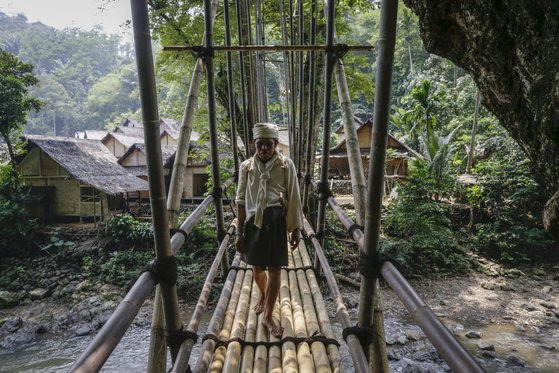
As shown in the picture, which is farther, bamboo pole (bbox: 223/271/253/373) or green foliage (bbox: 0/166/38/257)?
green foliage (bbox: 0/166/38/257)

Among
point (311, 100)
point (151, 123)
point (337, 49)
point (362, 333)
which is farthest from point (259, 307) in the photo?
point (337, 49)

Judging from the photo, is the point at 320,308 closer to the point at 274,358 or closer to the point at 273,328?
the point at 273,328

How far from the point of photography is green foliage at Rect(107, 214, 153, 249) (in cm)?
963

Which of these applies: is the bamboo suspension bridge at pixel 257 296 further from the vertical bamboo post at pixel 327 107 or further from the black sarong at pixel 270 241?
the black sarong at pixel 270 241

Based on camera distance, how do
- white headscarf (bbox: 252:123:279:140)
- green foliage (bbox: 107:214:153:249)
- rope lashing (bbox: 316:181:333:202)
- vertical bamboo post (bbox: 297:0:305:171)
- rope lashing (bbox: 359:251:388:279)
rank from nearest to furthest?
rope lashing (bbox: 359:251:388:279)
white headscarf (bbox: 252:123:279:140)
rope lashing (bbox: 316:181:333:202)
vertical bamboo post (bbox: 297:0:305:171)
green foliage (bbox: 107:214:153:249)

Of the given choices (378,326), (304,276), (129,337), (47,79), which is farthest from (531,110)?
(47,79)

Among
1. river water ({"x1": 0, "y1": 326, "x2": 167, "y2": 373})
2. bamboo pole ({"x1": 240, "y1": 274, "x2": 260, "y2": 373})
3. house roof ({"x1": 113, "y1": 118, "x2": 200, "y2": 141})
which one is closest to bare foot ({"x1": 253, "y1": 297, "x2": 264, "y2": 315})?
bamboo pole ({"x1": 240, "y1": 274, "x2": 260, "y2": 373})

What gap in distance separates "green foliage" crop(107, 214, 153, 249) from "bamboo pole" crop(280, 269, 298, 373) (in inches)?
311

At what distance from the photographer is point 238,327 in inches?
77.9

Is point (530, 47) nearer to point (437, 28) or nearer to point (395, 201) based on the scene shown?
point (437, 28)

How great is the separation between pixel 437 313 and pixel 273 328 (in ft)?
19.3

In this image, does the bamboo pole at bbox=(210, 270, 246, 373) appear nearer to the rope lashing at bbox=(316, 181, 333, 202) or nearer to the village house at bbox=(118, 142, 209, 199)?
the rope lashing at bbox=(316, 181, 333, 202)

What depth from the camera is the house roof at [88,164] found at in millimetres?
11336

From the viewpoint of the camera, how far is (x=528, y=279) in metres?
7.83
